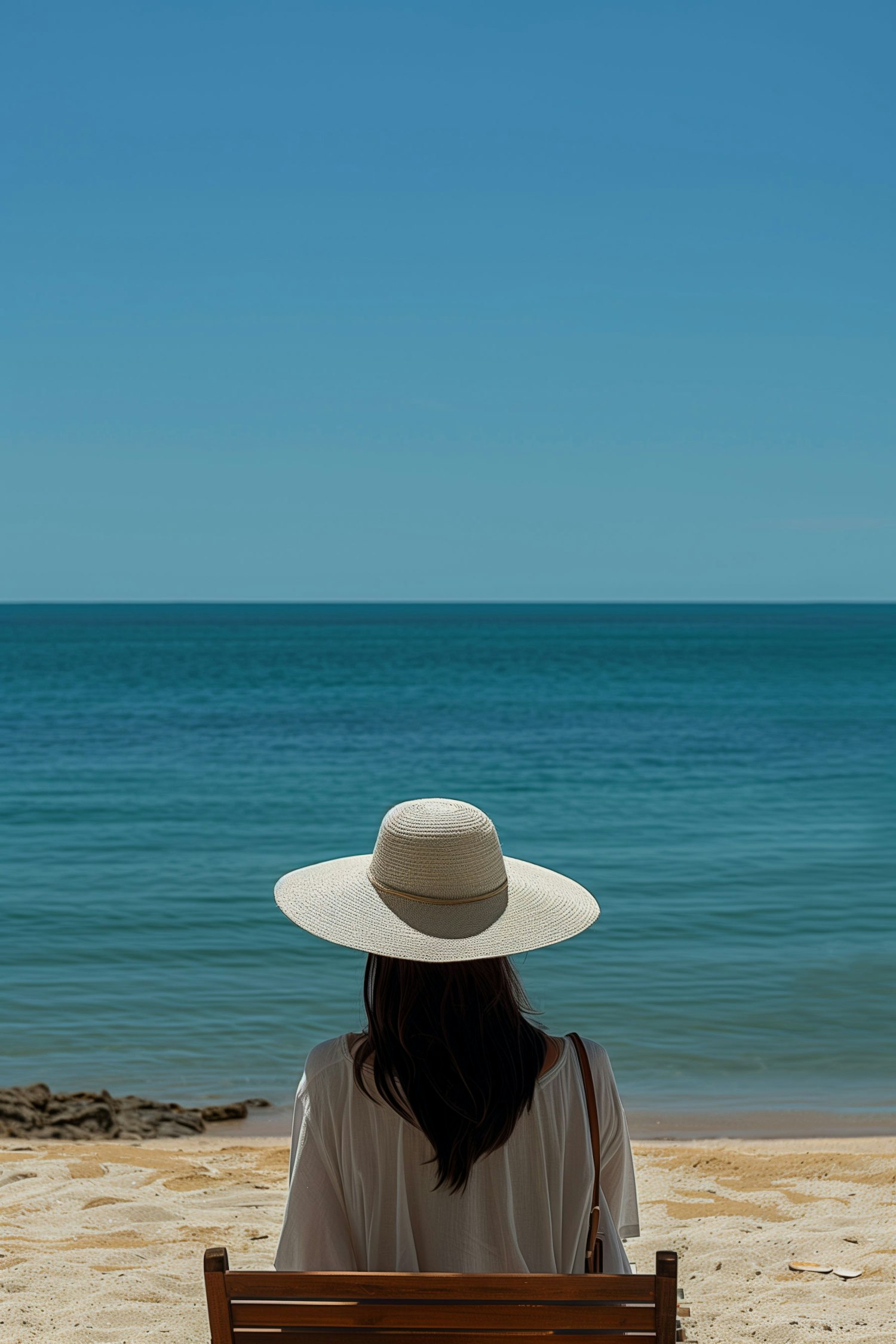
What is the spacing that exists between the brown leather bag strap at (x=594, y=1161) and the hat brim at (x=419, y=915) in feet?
0.58

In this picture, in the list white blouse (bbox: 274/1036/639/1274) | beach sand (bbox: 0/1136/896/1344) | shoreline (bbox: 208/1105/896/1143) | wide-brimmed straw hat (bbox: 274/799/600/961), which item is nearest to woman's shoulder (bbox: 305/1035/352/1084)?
white blouse (bbox: 274/1036/639/1274)

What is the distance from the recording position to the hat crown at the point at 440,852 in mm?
1895

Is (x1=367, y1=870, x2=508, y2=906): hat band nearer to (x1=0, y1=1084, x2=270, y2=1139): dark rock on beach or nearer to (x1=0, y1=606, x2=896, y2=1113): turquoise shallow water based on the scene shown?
(x1=0, y1=1084, x2=270, y2=1139): dark rock on beach

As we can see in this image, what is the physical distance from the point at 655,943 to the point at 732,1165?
11.3 ft

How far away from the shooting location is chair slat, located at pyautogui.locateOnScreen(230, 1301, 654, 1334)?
159 cm

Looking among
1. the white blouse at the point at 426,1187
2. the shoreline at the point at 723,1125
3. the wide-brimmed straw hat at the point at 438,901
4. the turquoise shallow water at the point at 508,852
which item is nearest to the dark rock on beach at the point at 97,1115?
the shoreline at the point at 723,1125

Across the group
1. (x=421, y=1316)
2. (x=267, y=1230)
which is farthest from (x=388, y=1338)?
(x=267, y=1230)

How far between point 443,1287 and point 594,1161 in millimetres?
368

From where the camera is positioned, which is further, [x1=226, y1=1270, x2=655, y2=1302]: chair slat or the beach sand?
the beach sand

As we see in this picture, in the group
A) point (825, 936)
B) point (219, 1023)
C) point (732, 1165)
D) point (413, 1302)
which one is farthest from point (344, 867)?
point (825, 936)

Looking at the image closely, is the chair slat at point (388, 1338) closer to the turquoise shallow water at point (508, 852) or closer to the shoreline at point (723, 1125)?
the shoreline at point (723, 1125)

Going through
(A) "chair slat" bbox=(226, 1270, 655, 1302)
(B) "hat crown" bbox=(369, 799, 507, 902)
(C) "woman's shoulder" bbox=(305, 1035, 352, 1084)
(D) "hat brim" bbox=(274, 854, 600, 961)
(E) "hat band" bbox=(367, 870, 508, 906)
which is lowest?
(A) "chair slat" bbox=(226, 1270, 655, 1302)

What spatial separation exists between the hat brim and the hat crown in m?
0.03

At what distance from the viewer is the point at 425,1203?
6.20 feet
